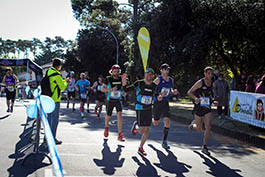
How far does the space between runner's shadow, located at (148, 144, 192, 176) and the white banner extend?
3.91 meters

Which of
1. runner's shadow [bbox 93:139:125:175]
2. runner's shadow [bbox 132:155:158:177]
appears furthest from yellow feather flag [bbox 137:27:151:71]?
runner's shadow [bbox 132:155:158:177]

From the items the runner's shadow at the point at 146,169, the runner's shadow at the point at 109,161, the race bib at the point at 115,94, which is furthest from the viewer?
the race bib at the point at 115,94

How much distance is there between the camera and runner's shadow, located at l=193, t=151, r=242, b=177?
5.48m

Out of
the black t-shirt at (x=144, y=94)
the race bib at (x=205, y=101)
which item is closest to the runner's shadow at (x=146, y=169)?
the black t-shirt at (x=144, y=94)

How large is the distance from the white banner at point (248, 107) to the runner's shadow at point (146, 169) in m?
4.71

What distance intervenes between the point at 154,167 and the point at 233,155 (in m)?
2.34

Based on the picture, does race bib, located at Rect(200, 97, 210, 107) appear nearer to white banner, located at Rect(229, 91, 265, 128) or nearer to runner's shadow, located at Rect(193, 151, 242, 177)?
runner's shadow, located at Rect(193, 151, 242, 177)

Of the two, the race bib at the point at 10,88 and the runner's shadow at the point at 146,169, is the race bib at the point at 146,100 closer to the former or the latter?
the runner's shadow at the point at 146,169

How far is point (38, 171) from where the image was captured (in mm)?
5039

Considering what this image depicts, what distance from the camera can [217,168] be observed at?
5.85 m

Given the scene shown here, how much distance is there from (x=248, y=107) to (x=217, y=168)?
4856 millimetres

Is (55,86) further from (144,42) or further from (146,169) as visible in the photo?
(144,42)

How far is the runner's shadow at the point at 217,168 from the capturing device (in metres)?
5.48

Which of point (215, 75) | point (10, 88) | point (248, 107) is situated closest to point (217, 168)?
point (248, 107)
